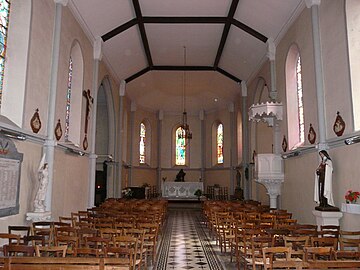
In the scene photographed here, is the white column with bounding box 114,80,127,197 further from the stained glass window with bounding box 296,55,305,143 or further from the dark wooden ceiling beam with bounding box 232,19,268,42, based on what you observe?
the stained glass window with bounding box 296,55,305,143

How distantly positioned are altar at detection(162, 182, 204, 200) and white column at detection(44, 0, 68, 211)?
13.8 metres

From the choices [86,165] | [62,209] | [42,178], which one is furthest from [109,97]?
[42,178]

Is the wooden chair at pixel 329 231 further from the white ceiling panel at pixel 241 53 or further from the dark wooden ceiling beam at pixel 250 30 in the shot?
the white ceiling panel at pixel 241 53

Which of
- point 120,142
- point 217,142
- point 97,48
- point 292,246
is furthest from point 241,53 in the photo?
point 292,246

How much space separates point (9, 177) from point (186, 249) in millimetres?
4698

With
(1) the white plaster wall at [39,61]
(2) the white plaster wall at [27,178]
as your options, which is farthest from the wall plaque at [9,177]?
(1) the white plaster wall at [39,61]

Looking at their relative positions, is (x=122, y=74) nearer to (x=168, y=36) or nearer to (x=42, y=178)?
(x=168, y=36)

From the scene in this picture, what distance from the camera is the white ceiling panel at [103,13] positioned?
12297mm

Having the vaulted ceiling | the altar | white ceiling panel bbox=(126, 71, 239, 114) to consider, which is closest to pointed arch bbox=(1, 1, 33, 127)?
the vaulted ceiling

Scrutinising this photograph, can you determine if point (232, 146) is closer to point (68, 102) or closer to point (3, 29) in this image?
point (68, 102)

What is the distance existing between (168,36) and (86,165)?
7.29 m

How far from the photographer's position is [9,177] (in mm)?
7844

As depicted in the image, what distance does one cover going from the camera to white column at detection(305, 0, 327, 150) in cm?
959

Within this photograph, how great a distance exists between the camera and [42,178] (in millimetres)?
8750
